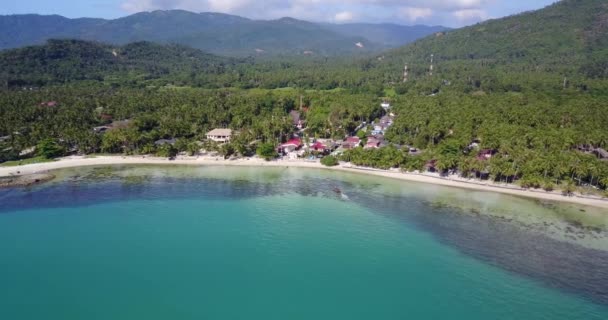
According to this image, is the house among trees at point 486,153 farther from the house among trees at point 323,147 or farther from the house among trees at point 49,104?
the house among trees at point 49,104

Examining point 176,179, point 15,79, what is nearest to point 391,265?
point 176,179

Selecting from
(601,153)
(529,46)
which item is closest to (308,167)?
(601,153)

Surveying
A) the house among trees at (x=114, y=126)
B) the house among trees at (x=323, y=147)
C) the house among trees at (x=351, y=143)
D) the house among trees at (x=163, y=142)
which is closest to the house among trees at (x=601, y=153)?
the house among trees at (x=351, y=143)

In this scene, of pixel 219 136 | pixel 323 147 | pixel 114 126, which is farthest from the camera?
pixel 114 126

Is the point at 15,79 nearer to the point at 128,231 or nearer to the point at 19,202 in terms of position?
the point at 19,202

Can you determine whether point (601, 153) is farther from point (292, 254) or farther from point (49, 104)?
point (49, 104)

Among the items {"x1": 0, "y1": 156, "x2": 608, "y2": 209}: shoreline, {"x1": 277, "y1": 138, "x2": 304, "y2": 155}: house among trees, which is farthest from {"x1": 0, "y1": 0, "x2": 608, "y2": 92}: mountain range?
{"x1": 0, "y1": 156, "x2": 608, "y2": 209}: shoreline
